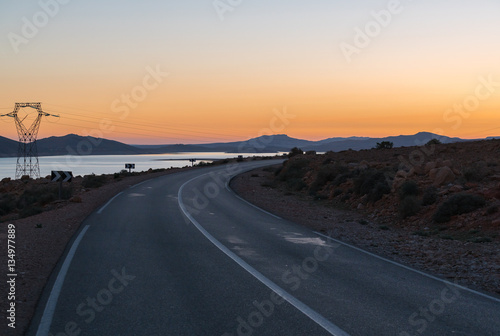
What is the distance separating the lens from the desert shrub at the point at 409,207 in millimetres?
18125

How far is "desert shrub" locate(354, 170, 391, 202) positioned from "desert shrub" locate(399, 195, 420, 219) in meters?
3.31

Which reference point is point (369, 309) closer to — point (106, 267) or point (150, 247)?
point (106, 267)

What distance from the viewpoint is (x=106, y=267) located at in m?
9.26

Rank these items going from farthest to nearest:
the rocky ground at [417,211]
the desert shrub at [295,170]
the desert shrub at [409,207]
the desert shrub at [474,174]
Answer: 1. the desert shrub at [295,170]
2. the desert shrub at [474,174]
3. the desert shrub at [409,207]
4. the rocky ground at [417,211]

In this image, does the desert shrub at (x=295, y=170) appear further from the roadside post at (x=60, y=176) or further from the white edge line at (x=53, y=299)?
the white edge line at (x=53, y=299)

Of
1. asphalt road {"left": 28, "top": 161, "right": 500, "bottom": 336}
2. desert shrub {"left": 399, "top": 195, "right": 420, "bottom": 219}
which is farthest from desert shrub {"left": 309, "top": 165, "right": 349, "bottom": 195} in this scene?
asphalt road {"left": 28, "top": 161, "right": 500, "bottom": 336}

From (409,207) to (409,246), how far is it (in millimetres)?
5421

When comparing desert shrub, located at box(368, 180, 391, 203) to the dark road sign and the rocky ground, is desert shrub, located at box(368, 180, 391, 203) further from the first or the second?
the dark road sign

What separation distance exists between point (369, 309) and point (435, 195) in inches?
519

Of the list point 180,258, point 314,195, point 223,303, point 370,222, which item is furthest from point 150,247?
point 314,195

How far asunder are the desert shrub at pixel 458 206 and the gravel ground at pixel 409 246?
1261 mm

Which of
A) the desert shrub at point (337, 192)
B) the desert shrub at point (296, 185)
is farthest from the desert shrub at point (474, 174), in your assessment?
the desert shrub at point (296, 185)

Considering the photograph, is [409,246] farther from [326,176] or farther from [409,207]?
[326,176]

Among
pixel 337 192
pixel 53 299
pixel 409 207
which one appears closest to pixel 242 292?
pixel 53 299
